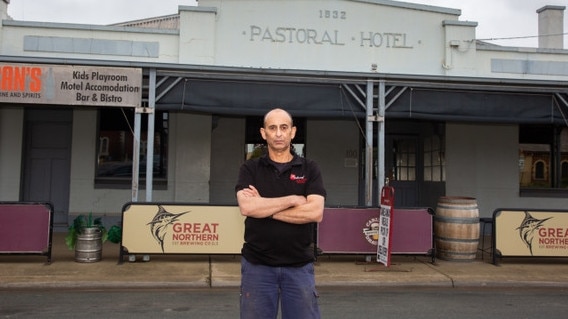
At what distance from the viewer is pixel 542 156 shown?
1278 cm

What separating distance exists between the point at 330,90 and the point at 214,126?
12.3ft

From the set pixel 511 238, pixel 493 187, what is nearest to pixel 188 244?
pixel 511 238

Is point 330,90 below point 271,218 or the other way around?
the other way around

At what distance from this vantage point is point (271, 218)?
117 inches

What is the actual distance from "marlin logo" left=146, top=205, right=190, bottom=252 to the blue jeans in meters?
5.26

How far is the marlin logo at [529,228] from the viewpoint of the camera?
27.3 ft

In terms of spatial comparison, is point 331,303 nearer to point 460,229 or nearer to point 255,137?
point 460,229

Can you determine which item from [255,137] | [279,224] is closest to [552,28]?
[255,137]

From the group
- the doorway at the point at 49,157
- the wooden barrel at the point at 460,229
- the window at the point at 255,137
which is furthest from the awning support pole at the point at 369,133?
the doorway at the point at 49,157

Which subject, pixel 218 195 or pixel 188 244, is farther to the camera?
pixel 218 195

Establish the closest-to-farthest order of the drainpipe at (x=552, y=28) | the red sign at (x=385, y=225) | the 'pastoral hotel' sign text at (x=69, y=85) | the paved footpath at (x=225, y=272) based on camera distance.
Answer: the paved footpath at (x=225, y=272), the red sign at (x=385, y=225), the 'pastoral hotel' sign text at (x=69, y=85), the drainpipe at (x=552, y=28)

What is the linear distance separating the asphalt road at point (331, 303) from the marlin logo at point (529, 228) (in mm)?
1368

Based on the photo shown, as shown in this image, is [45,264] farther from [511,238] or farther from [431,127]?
[431,127]

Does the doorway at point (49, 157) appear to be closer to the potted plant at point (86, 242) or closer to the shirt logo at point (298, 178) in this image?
the potted plant at point (86, 242)
